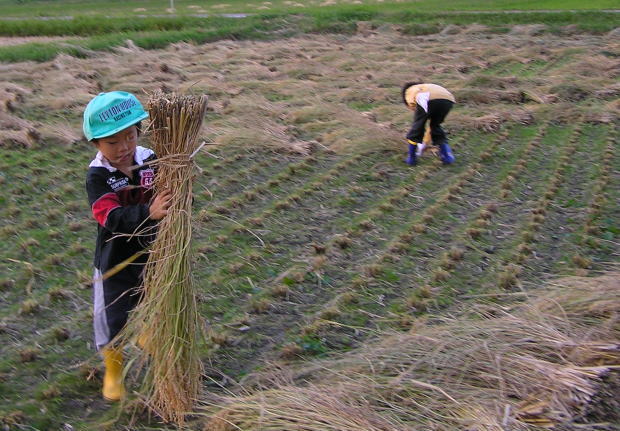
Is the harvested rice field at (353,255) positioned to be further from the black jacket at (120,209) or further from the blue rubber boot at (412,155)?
the black jacket at (120,209)

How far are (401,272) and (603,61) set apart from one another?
693 cm

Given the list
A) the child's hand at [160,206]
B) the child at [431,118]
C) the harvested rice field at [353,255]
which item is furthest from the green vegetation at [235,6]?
the child's hand at [160,206]

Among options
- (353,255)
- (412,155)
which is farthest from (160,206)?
(412,155)

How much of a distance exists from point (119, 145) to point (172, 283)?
1.78 feet

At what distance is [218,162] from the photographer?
6.22 m

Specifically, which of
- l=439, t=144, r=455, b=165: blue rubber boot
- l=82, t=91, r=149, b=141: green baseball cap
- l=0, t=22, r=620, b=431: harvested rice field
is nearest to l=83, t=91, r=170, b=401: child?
l=82, t=91, r=149, b=141: green baseball cap

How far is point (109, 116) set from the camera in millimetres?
2715

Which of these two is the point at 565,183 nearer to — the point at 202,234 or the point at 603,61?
the point at 202,234

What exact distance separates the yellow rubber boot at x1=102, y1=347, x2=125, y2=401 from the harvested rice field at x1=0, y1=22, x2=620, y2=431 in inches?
1.9

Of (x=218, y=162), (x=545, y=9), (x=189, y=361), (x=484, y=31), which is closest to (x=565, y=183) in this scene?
(x=218, y=162)

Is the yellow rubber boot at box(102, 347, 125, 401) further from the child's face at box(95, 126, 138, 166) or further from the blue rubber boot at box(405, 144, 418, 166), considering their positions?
the blue rubber boot at box(405, 144, 418, 166)

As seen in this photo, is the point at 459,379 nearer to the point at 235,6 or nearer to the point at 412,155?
the point at 412,155

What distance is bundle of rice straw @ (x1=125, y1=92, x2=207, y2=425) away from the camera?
2557 mm

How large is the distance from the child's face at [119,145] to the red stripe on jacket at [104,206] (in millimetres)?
132
